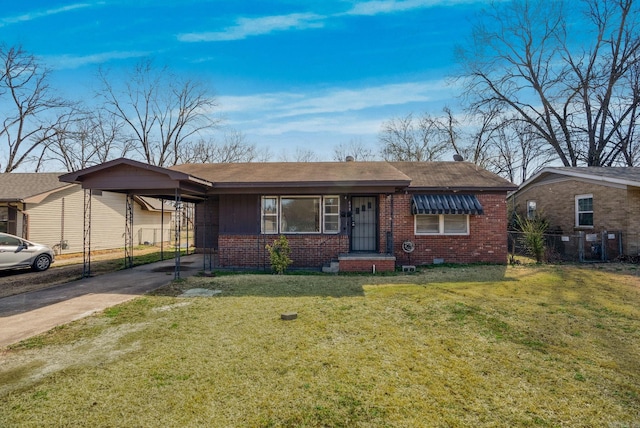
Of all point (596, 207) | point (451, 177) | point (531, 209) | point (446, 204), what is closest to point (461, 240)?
point (446, 204)

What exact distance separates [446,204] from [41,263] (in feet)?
46.5

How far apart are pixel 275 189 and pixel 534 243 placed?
9.31 meters

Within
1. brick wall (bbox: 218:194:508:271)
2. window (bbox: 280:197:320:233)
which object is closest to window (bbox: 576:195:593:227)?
brick wall (bbox: 218:194:508:271)

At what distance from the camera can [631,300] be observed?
654cm

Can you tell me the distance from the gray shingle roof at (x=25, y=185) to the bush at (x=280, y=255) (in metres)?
11.1

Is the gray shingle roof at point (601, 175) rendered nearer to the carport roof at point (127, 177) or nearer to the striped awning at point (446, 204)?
the striped awning at point (446, 204)

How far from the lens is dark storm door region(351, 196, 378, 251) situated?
11.4 m

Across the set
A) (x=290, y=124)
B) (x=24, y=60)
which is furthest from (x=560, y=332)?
(x=24, y=60)

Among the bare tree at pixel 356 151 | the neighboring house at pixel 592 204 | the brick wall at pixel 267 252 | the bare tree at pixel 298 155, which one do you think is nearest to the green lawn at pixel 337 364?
the brick wall at pixel 267 252

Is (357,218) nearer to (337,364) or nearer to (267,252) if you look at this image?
(267,252)

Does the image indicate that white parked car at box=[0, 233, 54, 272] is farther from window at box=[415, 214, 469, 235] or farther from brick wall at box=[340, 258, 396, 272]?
window at box=[415, 214, 469, 235]

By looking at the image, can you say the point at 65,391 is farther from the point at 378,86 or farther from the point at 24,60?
the point at 24,60

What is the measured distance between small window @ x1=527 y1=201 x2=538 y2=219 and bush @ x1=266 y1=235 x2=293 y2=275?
1349 centimetres

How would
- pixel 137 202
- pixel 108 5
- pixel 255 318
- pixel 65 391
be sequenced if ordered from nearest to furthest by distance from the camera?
pixel 65 391, pixel 255 318, pixel 108 5, pixel 137 202
